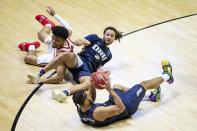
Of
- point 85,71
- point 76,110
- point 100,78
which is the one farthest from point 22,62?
point 100,78

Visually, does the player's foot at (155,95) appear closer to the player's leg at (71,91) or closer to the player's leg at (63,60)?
the player's leg at (71,91)

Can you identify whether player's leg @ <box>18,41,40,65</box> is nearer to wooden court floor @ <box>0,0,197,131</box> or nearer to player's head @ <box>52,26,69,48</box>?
wooden court floor @ <box>0,0,197,131</box>

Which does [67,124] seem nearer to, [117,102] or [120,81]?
[117,102]

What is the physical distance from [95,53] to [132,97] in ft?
4.36

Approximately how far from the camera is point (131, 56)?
21.5 ft

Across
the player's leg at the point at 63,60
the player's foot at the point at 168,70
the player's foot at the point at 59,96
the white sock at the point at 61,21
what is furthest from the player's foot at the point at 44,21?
the player's foot at the point at 168,70

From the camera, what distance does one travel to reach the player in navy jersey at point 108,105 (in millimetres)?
4363

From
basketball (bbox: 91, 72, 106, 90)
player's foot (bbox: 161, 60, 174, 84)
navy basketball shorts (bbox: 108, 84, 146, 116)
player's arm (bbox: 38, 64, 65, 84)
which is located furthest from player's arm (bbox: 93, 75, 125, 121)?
player's foot (bbox: 161, 60, 174, 84)

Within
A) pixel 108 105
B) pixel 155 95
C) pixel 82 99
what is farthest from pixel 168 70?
pixel 82 99

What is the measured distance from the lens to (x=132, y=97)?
473 cm

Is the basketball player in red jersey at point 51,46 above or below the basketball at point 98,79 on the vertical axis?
above

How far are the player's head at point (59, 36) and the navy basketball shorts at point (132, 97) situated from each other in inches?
50.8

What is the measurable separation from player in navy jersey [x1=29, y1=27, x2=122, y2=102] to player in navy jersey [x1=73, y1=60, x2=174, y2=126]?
54cm

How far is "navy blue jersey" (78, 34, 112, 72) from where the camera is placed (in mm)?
5742
